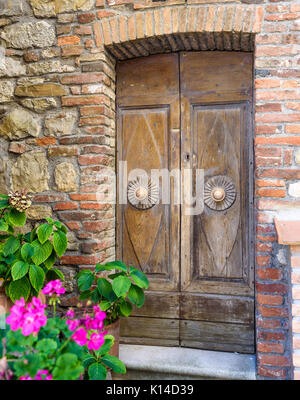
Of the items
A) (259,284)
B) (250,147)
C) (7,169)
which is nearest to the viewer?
(259,284)

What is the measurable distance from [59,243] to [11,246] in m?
0.29

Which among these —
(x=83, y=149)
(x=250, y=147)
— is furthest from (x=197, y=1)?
(x=83, y=149)

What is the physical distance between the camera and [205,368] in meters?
2.33

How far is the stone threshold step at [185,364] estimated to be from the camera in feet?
7.57

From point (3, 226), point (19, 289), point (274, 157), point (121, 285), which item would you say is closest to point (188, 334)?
point (121, 285)

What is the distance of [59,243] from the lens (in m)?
2.13

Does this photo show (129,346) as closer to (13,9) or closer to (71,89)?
(71,89)

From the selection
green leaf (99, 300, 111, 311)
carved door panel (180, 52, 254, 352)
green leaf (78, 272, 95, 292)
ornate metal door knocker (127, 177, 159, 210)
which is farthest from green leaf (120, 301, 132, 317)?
ornate metal door knocker (127, 177, 159, 210)

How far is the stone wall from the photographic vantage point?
2232 mm

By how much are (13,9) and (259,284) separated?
259cm

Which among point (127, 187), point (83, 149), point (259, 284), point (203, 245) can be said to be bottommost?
point (259, 284)

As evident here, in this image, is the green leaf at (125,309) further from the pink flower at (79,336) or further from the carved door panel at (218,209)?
the pink flower at (79,336)

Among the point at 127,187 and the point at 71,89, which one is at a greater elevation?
the point at 71,89

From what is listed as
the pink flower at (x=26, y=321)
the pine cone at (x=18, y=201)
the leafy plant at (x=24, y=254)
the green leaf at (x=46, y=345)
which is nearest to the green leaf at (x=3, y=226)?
the leafy plant at (x=24, y=254)
